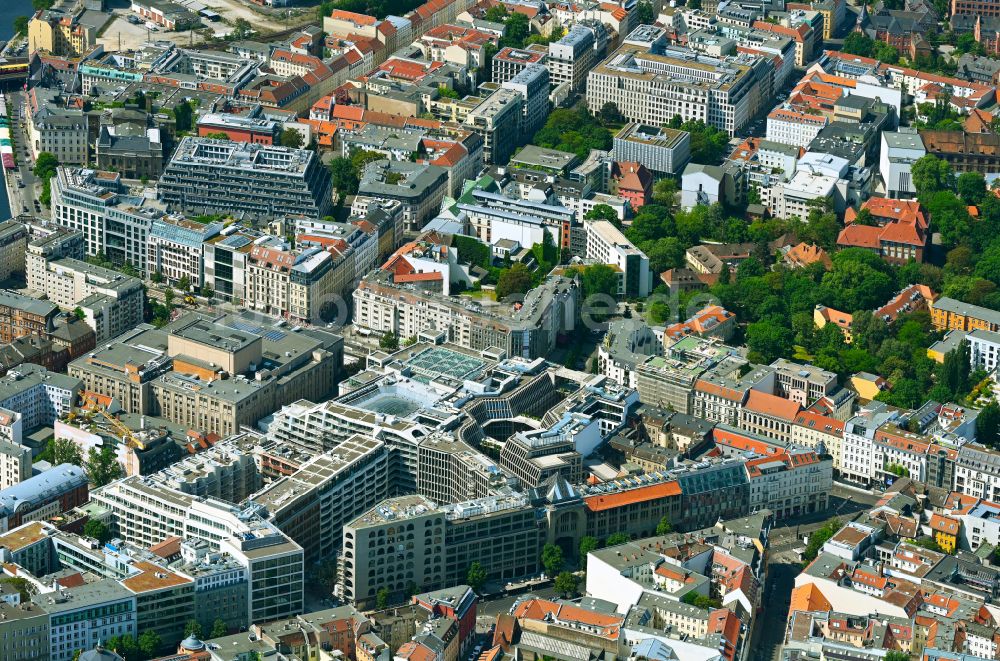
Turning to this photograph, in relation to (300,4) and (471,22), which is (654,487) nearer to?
(471,22)

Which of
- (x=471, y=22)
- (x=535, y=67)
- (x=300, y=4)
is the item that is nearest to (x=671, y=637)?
(x=535, y=67)

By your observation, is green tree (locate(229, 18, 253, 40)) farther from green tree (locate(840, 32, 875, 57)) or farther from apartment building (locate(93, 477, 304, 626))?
apartment building (locate(93, 477, 304, 626))

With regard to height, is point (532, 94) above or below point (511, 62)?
below

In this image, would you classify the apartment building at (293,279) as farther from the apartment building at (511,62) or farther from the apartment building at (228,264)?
the apartment building at (511,62)

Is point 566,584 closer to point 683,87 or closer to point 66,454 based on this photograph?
point 66,454

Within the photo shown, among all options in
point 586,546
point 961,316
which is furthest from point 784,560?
point 961,316

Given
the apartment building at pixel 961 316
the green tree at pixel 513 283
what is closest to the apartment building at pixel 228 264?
the green tree at pixel 513 283

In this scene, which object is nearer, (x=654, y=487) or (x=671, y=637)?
(x=671, y=637)

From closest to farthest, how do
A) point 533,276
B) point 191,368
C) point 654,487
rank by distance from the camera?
point 654,487, point 191,368, point 533,276
